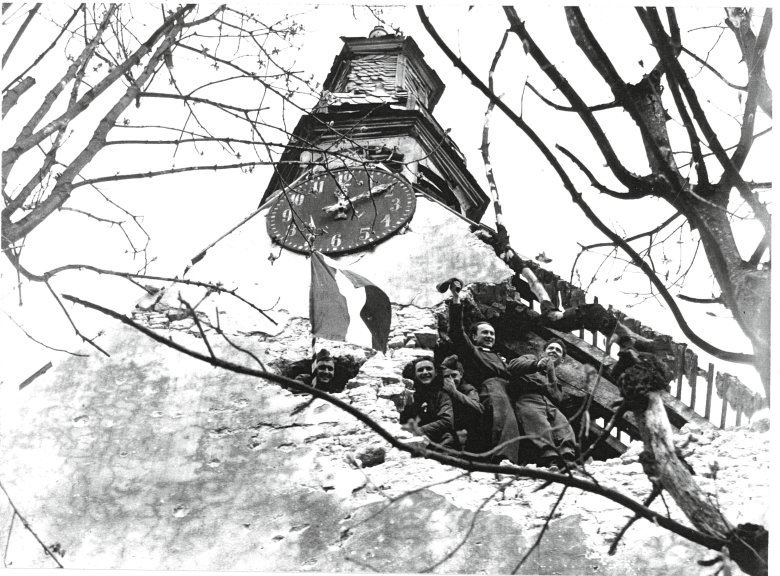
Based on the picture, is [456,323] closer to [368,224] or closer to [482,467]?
[368,224]

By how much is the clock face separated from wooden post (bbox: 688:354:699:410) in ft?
11.0

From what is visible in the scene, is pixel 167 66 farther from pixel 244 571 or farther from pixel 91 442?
pixel 91 442

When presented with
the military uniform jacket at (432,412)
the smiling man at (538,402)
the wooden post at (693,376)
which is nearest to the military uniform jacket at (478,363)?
the smiling man at (538,402)

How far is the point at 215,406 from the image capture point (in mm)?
8766

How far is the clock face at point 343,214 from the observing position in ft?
39.3

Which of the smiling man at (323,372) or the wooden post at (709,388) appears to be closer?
the wooden post at (709,388)

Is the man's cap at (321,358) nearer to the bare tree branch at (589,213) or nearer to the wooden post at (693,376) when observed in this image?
→ the wooden post at (693,376)

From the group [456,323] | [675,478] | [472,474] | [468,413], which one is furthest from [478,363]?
[675,478]

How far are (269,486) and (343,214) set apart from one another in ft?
16.9

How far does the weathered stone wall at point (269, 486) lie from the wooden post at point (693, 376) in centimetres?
64

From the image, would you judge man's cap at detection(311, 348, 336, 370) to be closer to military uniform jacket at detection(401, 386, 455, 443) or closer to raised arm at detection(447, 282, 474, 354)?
military uniform jacket at detection(401, 386, 455, 443)

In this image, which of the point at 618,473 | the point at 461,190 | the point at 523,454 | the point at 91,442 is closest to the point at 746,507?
the point at 618,473

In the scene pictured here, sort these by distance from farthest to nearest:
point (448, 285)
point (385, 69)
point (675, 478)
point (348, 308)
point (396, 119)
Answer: point (385, 69)
point (396, 119)
point (448, 285)
point (348, 308)
point (675, 478)

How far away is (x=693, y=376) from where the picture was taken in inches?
364
